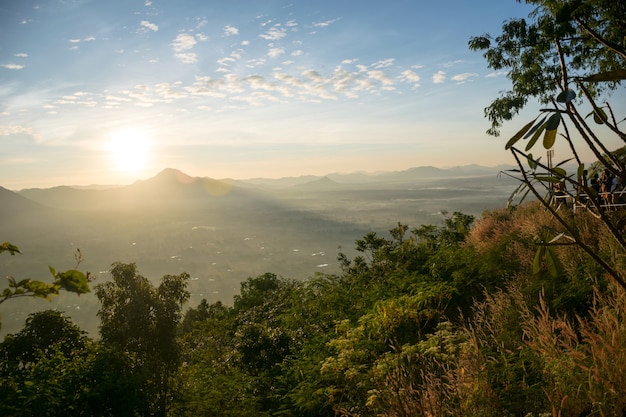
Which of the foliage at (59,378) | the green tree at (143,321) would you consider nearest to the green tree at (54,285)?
the foliage at (59,378)

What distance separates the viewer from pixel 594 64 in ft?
45.7

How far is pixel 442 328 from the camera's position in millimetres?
6078

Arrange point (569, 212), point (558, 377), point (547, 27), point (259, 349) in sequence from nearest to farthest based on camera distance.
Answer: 1. point (558, 377)
2. point (569, 212)
3. point (547, 27)
4. point (259, 349)

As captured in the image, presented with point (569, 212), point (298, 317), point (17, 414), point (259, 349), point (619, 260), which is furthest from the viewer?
point (298, 317)

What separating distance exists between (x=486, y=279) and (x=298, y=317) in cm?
640

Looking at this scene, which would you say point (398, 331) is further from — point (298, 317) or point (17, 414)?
point (17, 414)

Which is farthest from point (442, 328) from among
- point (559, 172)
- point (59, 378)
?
point (59, 378)

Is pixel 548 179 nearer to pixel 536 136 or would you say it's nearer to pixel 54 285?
pixel 536 136

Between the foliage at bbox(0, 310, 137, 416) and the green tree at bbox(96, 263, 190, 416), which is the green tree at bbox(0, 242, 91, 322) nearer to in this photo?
the foliage at bbox(0, 310, 137, 416)

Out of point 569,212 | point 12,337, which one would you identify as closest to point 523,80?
point 569,212

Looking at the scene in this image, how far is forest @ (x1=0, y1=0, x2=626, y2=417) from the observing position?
2.39 meters

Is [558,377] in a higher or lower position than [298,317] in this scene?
higher

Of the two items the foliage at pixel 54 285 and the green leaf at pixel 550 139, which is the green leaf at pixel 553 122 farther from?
the foliage at pixel 54 285

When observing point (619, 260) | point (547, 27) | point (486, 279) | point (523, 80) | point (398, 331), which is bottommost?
point (398, 331)
